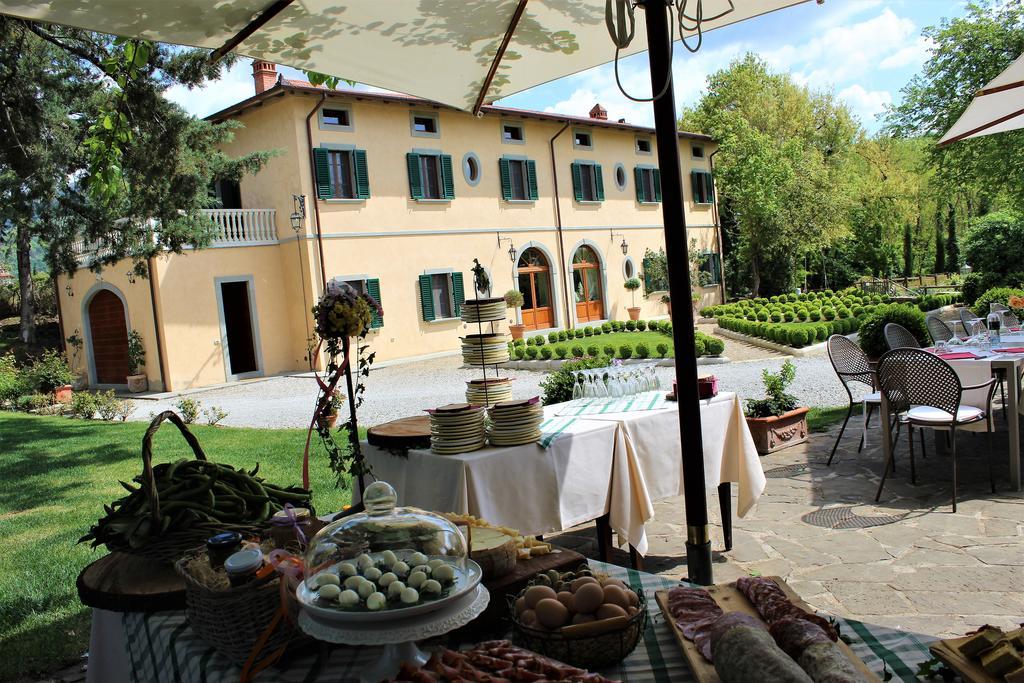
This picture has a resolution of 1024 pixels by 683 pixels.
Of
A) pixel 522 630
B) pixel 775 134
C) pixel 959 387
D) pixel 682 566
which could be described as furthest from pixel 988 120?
pixel 775 134

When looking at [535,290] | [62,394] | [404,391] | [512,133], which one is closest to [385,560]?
[404,391]

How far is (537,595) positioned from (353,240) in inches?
726

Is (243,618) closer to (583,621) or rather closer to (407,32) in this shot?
(583,621)

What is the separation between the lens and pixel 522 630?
5.02 feet

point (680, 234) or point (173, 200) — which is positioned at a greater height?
point (173, 200)

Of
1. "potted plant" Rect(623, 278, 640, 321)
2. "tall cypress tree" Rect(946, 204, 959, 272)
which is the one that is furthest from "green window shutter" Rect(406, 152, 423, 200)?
"tall cypress tree" Rect(946, 204, 959, 272)

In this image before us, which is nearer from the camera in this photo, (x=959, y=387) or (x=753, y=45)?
(x=959, y=387)

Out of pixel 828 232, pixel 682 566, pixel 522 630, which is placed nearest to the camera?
pixel 522 630

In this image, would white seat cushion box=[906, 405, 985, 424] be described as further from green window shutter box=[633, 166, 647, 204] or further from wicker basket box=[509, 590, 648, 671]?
green window shutter box=[633, 166, 647, 204]

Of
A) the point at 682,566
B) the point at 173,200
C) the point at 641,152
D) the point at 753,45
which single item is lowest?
the point at 682,566

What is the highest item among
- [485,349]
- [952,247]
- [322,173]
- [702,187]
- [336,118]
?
[336,118]

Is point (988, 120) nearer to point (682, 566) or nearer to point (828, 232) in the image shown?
point (682, 566)

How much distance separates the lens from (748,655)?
1.24 metres

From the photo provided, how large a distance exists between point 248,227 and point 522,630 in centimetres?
1874
